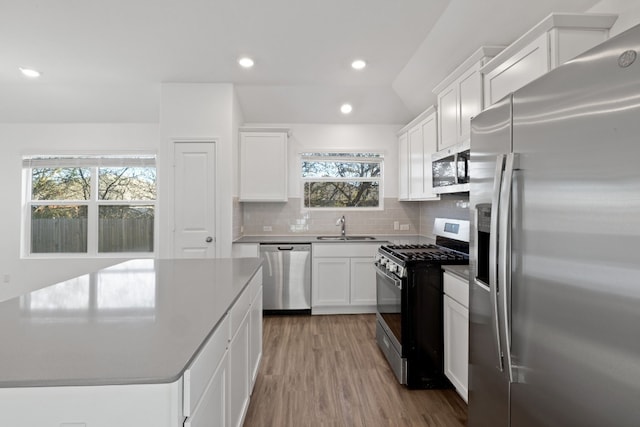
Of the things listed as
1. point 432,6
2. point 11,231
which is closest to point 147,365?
point 432,6

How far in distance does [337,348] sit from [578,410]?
2.25 meters

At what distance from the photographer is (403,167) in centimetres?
418

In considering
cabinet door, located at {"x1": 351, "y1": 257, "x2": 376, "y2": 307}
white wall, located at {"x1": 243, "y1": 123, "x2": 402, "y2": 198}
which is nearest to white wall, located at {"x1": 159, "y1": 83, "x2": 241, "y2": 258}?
white wall, located at {"x1": 243, "y1": 123, "x2": 402, "y2": 198}

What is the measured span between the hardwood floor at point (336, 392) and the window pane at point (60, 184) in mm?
3676

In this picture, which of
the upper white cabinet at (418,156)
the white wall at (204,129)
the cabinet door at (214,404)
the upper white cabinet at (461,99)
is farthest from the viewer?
the white wall at (204,129)

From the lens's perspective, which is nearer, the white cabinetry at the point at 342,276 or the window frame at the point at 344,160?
the white cabinetry at the point at 342,276

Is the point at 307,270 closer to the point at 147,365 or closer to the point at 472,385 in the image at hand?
the point at 472,385

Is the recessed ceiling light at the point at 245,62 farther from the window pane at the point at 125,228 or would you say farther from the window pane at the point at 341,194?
the window pane at the point at 125,228

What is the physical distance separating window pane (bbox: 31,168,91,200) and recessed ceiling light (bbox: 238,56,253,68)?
121 inches

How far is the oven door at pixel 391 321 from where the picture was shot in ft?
Result: 7.63

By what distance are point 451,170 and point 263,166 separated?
2.40 metres

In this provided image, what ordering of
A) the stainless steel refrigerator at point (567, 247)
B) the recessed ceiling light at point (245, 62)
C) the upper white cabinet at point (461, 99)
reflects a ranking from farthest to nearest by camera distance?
the recessed ceiling light at point (245, 62), the upper white cabinet at point (461, 99), the stainless steel refrigerator at point (567, 247)

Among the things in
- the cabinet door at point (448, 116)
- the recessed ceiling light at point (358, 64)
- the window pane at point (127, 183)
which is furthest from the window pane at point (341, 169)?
the window pane at point (127, 183)

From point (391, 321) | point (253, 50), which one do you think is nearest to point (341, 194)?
point (253, 50)
